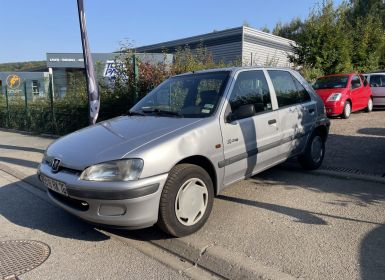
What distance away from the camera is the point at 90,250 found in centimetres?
389

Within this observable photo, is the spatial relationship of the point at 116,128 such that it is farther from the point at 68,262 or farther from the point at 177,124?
the point at 68,262

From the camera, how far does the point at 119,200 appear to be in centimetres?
358

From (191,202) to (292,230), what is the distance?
1108 millimetres

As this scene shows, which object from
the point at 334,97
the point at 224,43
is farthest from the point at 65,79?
the point at 224,43

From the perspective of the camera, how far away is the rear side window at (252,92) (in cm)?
476

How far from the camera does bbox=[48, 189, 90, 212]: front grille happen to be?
151 inches

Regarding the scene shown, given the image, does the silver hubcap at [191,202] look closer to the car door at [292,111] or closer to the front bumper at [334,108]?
the car door at [292,111]

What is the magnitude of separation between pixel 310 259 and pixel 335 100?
9.81 metres

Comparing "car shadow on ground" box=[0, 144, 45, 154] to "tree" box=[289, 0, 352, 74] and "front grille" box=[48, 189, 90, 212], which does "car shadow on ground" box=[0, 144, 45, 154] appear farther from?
"tree" box=[289, 0, 352, 74]

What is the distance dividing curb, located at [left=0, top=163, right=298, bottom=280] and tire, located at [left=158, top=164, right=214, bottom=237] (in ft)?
0.55

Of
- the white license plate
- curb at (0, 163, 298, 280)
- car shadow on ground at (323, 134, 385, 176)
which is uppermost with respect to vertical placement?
the white license plate

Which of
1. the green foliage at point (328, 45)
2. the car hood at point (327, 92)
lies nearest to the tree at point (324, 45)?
the green foliage at point (328, 45)

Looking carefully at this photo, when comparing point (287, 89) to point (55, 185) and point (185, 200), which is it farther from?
point (55, 185)

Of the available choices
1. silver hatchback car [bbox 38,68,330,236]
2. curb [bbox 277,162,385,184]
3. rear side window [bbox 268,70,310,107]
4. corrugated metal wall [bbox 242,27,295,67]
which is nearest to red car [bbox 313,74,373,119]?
curb [bbox 277,162,385,184]
